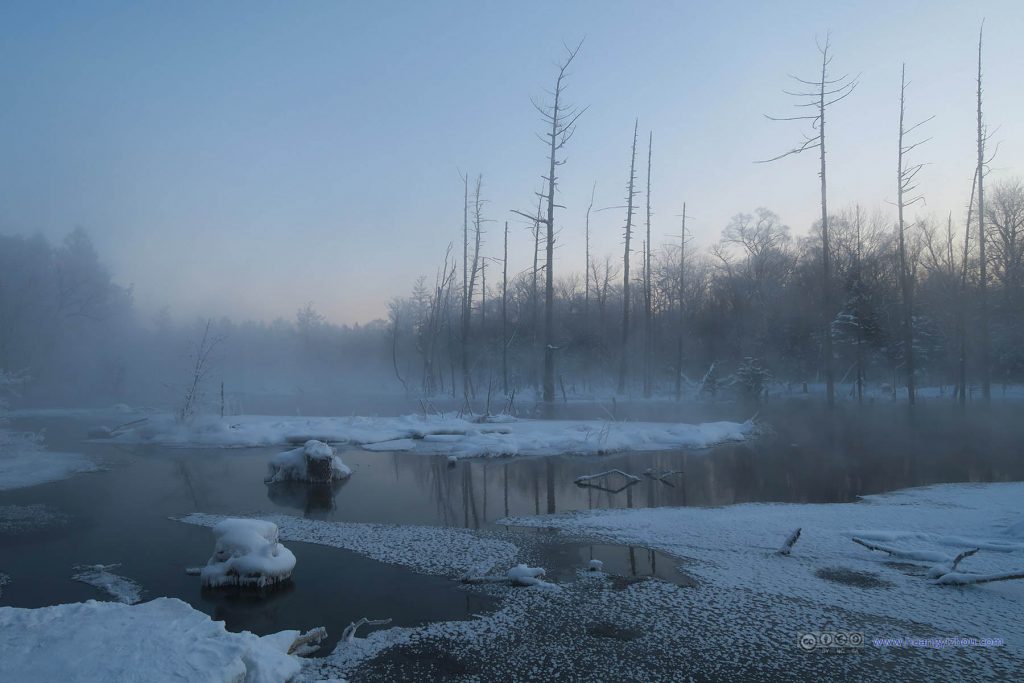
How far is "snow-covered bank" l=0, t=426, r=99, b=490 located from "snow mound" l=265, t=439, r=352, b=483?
506 cm

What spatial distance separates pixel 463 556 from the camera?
7.79 metres

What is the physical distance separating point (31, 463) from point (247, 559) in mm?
12207

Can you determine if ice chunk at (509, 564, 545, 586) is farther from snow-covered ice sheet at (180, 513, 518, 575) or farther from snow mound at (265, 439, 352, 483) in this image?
snow mound at (265, 439, 352, 483)

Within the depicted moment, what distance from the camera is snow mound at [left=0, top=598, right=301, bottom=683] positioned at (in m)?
4.18

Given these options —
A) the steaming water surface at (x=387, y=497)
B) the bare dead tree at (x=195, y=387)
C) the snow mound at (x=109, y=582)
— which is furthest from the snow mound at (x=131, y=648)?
the bare dead tree at (x=195, y=387)

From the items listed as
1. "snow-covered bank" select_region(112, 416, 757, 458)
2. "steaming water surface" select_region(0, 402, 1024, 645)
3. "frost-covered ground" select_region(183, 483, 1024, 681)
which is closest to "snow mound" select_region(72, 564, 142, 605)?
"steaming water surface" select_region(0, 402, 1024, 645)

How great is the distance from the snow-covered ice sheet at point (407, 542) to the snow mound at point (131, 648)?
2608 millimetres

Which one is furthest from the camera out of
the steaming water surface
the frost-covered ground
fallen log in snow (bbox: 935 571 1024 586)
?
the steaming water surface

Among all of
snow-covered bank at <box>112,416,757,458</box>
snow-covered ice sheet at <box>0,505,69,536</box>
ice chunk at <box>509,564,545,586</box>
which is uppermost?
snow-covered bank at <box>112,416,757,458</box>

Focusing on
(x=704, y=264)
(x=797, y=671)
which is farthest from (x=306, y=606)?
(x=704, y=264)

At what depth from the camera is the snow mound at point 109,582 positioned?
251 inches

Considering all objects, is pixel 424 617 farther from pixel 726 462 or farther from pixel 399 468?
pixel 726 462

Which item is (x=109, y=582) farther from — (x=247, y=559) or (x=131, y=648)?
(x=131, y=648)

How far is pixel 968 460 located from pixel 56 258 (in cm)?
6071
